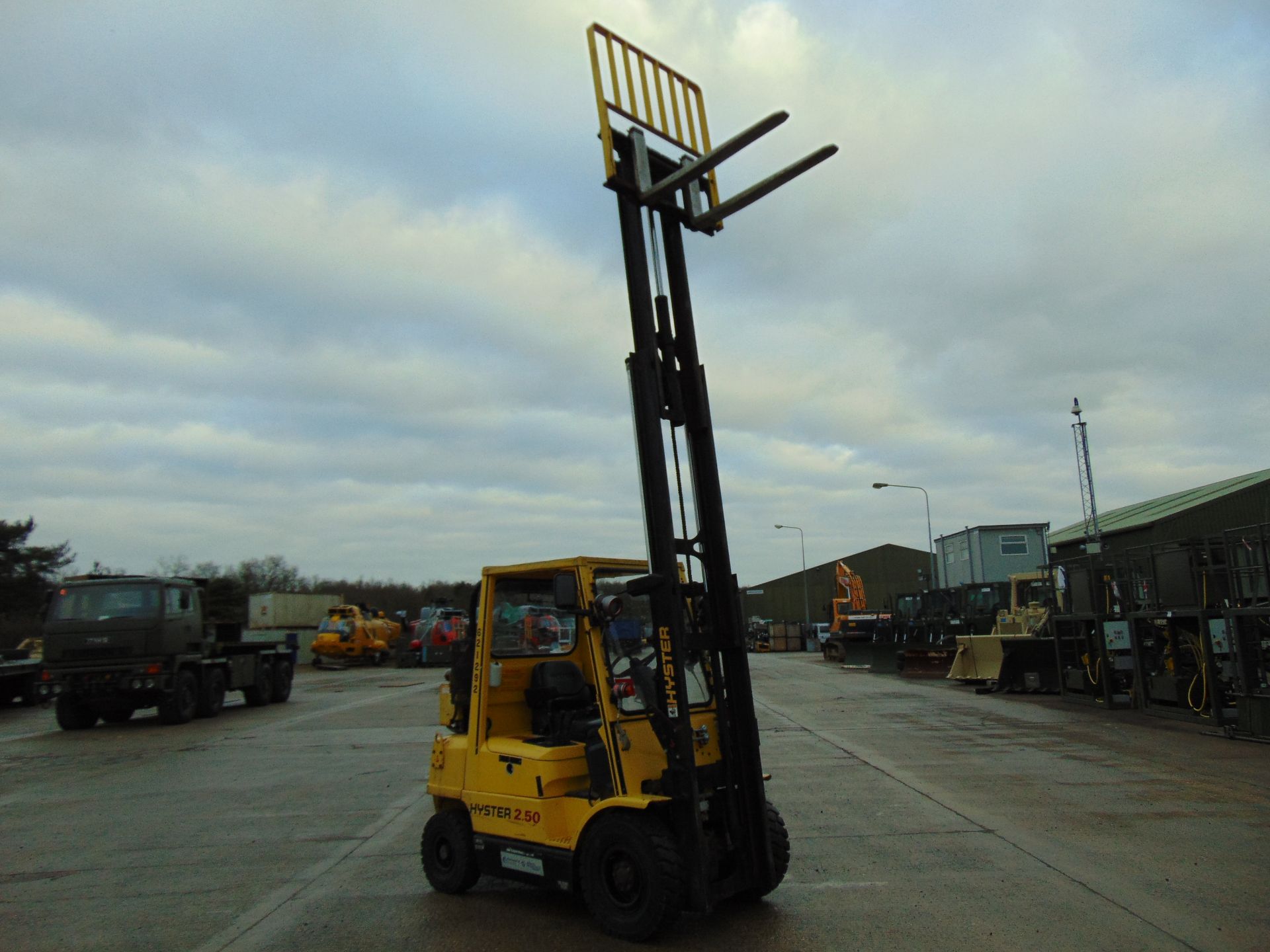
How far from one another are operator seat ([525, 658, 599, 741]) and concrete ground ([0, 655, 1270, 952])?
1017 mm

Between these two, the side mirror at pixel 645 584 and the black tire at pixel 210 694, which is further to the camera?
the black tire at pixel 210 694

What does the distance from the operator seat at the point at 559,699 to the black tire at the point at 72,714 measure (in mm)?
14641

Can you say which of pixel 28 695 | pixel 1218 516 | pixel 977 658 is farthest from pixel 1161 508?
pixel 28 695

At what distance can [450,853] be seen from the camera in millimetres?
5801

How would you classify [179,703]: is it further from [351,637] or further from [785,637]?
[785,637]

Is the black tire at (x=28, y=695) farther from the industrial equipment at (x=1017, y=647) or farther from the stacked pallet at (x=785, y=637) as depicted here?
the stacked pallet at (x=785, y=637)

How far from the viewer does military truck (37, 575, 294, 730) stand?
644 inches

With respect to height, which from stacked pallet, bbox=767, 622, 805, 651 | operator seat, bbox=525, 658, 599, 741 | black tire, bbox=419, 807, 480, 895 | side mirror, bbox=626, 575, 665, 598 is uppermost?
side mirror, bbox=626, 575, 665, 598

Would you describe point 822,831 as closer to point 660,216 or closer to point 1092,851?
point 1092,851

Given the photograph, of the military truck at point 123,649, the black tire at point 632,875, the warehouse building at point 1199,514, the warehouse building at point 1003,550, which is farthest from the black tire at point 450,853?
the warehouse building at point 1199,514

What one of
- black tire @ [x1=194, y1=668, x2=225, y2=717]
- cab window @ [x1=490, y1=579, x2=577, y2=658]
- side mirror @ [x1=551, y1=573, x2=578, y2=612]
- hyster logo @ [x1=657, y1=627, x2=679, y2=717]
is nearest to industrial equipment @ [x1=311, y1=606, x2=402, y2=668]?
black tire @ [x1=194, y1=668, x2=225, y2=717]

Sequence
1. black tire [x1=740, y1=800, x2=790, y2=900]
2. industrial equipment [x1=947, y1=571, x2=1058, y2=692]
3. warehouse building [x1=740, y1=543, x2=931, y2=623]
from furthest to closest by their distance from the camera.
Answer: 1. warehouse building [x1=740, y1=543, x2=931, y2=623]
2. industrial equipment [x1=947, y1=571, x2=1058, y2=692]
3. black tire [x1=740, y1=800, x2=790, y2=900]

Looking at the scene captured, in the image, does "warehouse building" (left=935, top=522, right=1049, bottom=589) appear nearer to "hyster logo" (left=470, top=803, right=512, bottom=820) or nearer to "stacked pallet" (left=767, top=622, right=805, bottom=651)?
"stacked pallet" (left=767, top=622, right=805, bottom=651)

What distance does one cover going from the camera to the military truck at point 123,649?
16.4m
